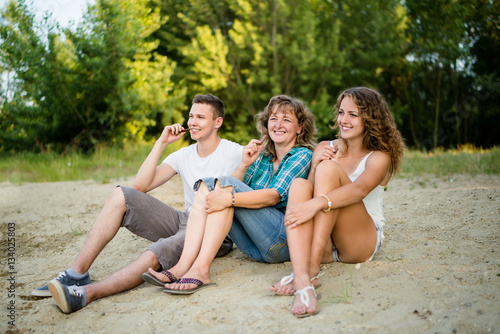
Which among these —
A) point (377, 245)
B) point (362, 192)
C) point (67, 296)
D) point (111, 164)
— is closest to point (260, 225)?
point (362, 192)

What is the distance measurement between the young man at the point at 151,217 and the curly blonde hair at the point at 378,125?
1.09 meters

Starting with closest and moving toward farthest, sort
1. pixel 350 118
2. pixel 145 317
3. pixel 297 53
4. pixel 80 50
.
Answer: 1. pixel 145 317
2. pixel 350 118
3. pixel 80 50
4. pixel 297 53

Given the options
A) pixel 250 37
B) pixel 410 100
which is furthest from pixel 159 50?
pixel 410 100

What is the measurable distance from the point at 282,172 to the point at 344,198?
56 centimetres

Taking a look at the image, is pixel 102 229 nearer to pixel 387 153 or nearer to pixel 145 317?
pixel 145 317

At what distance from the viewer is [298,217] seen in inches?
109

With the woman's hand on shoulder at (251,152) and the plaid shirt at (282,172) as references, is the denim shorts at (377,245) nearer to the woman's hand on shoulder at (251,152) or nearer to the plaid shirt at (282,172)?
the plaid shirt at (282,172)

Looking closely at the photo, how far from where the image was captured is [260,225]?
10.2ft

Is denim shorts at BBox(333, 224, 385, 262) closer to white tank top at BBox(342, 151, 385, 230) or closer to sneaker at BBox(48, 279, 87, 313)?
white tank top at BBox(342, 151, 385, 230)

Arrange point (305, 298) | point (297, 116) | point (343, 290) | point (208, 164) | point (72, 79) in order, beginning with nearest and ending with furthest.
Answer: point (305, 298) → point (343, 290) → point (297, 116) → point (208, 164) → point (72, 79)

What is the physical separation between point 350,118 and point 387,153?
36 centimetres

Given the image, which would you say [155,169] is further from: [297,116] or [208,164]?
[297,116]

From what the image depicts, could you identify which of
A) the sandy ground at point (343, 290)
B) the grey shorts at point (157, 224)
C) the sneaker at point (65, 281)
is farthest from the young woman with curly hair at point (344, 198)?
the sneaker at point (65, 281)

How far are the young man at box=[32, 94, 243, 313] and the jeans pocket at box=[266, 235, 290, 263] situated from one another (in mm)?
569
